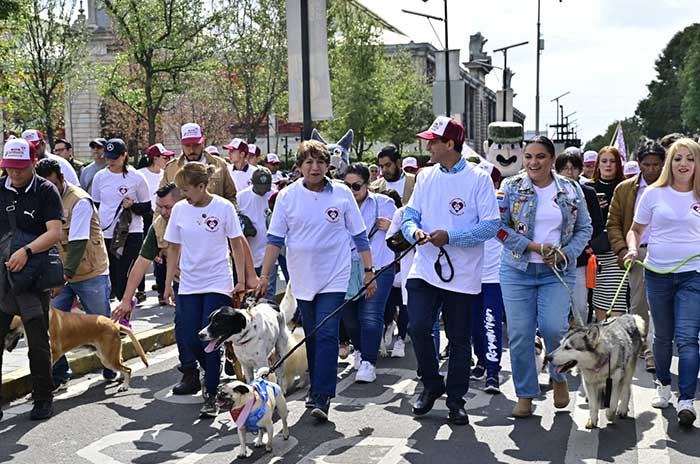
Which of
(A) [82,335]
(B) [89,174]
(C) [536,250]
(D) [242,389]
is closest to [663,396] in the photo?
(C) [536,250]

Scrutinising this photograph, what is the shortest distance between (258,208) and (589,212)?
4003 millimetres

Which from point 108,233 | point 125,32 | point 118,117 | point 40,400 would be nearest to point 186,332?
point 40,400

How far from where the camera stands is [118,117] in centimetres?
5228

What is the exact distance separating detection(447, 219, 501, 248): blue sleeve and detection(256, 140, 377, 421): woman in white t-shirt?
0.88m

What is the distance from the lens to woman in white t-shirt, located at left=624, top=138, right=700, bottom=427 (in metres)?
6.55

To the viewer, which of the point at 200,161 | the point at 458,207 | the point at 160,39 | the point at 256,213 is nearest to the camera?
the point at 458,207

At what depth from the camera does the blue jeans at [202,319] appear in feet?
23.4

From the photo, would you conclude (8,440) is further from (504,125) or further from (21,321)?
(504,125)

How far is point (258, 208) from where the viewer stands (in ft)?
34.9

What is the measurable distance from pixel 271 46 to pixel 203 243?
3139 cm

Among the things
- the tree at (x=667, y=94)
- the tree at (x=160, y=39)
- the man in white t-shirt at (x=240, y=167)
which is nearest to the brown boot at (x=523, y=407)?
the man in white t-shirt at (x=240, y=167)

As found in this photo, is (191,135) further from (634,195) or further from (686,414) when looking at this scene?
(686,414)

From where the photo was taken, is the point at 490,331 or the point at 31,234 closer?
the point at 31,234

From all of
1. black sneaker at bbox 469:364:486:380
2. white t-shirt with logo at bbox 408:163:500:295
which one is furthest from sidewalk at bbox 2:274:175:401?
black sneaker at bbox 469:364:486:380
